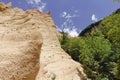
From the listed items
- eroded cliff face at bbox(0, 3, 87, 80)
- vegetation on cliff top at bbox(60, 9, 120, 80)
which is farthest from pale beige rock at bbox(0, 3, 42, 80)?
vegetation on cliff top at bbox(60, 9, 120, 80)

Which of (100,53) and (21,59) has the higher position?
(100,53)

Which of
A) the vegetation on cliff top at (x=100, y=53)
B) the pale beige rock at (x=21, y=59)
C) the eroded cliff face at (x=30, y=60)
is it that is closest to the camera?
the pale beige rock at (x=21, y=59)

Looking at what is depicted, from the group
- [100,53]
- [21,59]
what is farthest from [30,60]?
[100,53]

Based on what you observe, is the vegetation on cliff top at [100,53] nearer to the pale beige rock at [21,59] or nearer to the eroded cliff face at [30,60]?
the eroded cliff face at [30,60]

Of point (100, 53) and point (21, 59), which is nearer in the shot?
point (21, 59)

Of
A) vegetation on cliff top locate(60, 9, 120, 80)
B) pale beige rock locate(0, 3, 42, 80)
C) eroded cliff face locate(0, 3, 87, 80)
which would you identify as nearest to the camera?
pale beige rock locate(0, 3, 42, 80)

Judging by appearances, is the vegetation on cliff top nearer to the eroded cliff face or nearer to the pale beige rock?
the eroded cliff face

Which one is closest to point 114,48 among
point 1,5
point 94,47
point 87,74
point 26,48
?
point 94,47

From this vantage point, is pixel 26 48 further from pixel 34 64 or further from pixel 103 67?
pixel 103 67

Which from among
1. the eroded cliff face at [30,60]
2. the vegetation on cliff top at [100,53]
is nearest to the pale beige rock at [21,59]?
the eroded cliff face at [30,60]

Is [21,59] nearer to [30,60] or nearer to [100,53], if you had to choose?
[30,60]

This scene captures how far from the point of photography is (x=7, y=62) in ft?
45.2

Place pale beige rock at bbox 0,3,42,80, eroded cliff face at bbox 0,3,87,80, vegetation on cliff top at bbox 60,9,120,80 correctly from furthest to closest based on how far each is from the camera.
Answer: vegetation on cliff top at bbox 60,9,120,80, eroded cliff face at bbox 0,3,87,80, pale beige rock at bbox 0,3,42,80

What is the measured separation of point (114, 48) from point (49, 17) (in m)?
11.6
